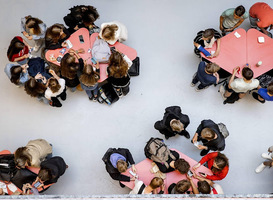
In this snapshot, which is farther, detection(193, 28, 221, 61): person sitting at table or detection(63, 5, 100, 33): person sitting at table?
detection(63, 5, 100, 33): person sitting at table

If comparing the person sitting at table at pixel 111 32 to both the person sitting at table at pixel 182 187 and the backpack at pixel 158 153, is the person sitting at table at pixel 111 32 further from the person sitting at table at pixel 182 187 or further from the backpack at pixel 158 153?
the person sitting at table at pixel 182 187

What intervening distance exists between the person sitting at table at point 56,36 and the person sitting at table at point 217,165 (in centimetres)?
276

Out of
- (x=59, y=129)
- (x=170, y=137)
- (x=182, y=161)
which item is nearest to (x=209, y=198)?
(x=182, y=161)

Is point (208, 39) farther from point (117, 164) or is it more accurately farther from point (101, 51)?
point (117, 164)

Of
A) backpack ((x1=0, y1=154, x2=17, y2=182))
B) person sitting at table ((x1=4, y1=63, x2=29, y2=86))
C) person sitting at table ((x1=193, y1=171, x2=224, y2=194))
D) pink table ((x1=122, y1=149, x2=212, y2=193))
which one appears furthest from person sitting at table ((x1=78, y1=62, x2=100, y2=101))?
person sitting at table ((x1=193, y1=171, x2=224, y2=194))

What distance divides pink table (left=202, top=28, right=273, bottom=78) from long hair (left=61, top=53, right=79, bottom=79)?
208cm

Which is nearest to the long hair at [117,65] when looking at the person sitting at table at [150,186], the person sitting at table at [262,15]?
the person sitting at table at [150,186]

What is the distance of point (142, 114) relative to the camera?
4.81 metres

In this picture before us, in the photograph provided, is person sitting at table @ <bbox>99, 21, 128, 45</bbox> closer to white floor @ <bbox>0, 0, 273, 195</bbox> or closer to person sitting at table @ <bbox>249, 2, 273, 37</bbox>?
white floor @ <bbox>0, 0, 273, 195</bbox>

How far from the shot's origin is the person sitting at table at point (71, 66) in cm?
417

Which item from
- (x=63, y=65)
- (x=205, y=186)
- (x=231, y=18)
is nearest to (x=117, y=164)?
(x=205, y=186)

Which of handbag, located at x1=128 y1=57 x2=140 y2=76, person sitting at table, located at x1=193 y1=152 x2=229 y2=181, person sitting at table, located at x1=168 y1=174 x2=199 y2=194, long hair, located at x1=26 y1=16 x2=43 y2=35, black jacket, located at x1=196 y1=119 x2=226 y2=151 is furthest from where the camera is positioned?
handbag, located at x1=128 y1=57 x2=140 y2=76

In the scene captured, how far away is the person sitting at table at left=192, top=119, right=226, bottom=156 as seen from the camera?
13.1 feet

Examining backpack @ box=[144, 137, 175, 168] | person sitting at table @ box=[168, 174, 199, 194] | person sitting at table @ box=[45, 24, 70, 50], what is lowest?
person sitting at table @ box=[168, 174, 199, 194]
